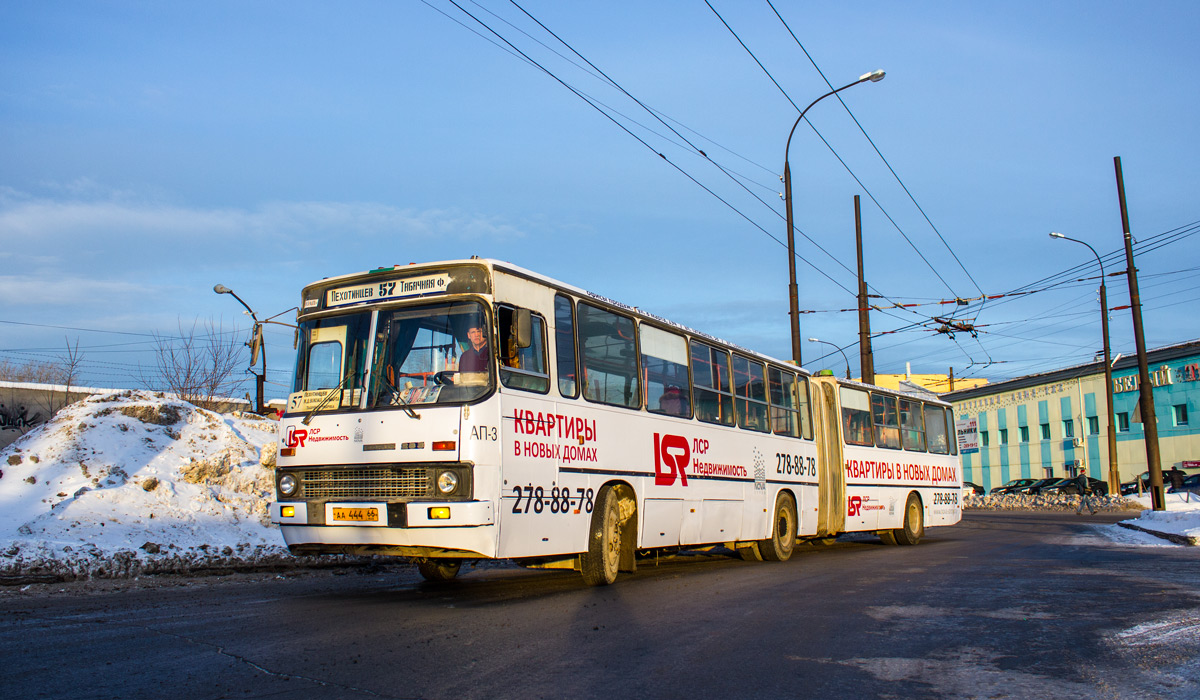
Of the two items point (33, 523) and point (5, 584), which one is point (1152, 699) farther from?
point (33, 523)

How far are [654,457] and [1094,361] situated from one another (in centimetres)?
5042

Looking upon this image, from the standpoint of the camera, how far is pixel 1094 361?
2109 inches

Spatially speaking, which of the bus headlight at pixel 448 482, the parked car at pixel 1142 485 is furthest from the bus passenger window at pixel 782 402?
the parked car at pixel 1142 485

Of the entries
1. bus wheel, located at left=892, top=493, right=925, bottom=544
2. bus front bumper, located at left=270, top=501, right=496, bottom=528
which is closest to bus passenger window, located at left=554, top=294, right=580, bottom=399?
bus front bumper, located at left=270, top=501, right=496, bottom=528

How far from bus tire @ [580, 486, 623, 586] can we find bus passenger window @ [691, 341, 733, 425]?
2685mm

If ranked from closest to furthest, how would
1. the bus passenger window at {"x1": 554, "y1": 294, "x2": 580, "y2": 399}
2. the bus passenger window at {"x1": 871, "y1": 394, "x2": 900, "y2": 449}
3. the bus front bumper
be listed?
the bus front bumper, the bus passenger window at {"x1": 554, "y1": 294, "x2": 580, "y2": 399}, the bus passenger window at {"x1": 871, "y1": 394, "x2": 900, "y2": 449}

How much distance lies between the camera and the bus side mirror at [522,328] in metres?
8.43

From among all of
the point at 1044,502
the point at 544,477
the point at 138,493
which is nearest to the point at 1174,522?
the point at 544,477

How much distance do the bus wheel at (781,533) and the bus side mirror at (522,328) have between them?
7.63 meters

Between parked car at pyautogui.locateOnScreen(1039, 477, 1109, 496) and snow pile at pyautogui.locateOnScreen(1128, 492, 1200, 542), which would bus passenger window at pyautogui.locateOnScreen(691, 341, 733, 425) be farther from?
parked car at pyautogui.locateOnScreen(1039, 477, 1109, 496)

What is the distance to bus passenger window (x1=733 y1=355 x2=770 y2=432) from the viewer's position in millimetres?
14070

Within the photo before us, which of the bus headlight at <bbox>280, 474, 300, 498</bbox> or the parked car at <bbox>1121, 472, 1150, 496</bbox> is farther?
the parked car at <bbox>1121, 472, 1150, 496</bbox>

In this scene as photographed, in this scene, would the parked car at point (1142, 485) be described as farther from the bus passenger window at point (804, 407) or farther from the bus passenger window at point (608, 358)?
the bus passenger window at point (608, 358)

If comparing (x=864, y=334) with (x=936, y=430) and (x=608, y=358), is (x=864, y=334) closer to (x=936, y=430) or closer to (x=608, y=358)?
(x=936, y=430)
